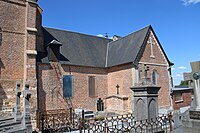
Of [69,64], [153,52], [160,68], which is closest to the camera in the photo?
[69,64]

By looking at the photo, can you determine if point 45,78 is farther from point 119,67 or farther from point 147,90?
point 147,90

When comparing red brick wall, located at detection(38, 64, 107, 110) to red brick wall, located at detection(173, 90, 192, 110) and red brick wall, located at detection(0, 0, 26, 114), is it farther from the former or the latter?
red brick wall, located at detection(173, 90, 192, 110)

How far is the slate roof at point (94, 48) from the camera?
16828mm

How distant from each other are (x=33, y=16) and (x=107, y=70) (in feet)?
29.5

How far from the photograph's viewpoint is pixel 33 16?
524 inches

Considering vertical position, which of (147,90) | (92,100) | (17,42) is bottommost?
(92,100)

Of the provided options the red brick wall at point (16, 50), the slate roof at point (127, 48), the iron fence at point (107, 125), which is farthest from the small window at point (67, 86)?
the slate roof at point (127, 48)

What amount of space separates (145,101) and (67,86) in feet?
32.0

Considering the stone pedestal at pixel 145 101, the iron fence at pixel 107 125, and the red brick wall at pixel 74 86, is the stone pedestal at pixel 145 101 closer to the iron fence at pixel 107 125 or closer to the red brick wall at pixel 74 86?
the iron fence at pixel 107 125

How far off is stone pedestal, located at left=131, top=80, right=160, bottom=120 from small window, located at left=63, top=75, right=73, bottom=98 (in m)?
9.19

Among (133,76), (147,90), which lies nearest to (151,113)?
(147,90)

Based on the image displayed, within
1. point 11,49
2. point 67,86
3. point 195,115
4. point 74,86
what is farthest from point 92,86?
point 195,115

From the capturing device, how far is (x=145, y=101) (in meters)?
7.03

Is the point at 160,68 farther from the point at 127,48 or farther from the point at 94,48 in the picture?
the point at 94,48
